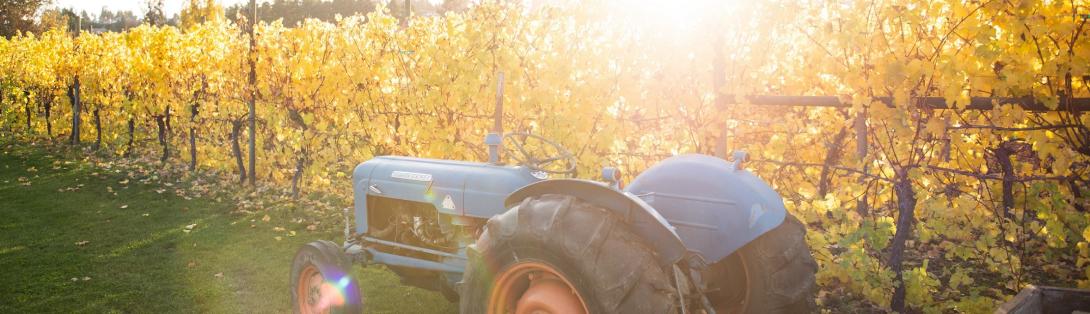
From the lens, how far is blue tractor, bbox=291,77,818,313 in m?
2.62

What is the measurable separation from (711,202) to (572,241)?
3.12 ft

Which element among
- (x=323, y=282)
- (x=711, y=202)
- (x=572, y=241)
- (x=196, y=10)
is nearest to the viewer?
(x=572, y=241)

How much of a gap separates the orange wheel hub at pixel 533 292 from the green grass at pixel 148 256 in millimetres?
2083

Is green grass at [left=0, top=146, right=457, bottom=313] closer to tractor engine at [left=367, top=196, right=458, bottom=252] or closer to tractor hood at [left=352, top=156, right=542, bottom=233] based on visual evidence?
tractor engine at [left=367, top=196, right=458, bottom=252]

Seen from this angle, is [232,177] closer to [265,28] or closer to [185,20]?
[265,28]

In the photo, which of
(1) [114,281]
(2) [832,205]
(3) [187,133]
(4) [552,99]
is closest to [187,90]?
(3) [187,133]

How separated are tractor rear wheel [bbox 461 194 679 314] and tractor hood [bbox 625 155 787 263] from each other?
0.68 meters

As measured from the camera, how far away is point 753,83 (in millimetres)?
5090

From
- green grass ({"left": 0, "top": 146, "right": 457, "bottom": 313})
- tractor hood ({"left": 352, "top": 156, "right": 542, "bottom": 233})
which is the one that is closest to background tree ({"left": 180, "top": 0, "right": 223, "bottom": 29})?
green grass ({"left": 0, "top": 146, "right": 457, "bottom": 313})

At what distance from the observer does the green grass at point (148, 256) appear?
518 centimetres

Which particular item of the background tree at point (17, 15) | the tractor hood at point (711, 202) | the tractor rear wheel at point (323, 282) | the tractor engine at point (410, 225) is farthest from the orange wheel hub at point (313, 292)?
the background tree at point (17, 15)

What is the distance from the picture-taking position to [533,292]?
115 inches

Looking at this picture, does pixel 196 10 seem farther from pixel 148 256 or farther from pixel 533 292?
pixel 533 292

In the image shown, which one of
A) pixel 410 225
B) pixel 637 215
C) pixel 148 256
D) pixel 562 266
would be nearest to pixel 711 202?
pixel 637 215
